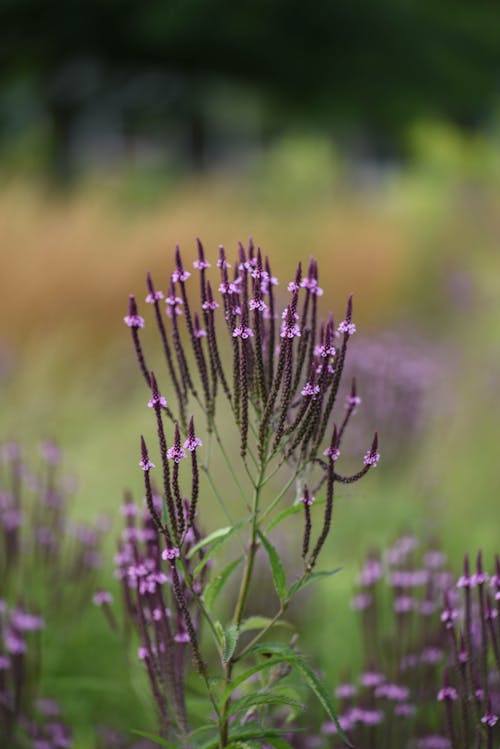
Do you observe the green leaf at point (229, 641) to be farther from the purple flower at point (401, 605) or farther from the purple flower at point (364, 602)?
the purple flower at point (364, 602)

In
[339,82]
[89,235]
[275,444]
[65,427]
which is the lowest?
[275,444]

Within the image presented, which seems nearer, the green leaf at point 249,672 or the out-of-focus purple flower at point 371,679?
the green leaf at point 249,672

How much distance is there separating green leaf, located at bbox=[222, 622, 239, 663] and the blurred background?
174 cm

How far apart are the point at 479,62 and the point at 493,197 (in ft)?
35.2

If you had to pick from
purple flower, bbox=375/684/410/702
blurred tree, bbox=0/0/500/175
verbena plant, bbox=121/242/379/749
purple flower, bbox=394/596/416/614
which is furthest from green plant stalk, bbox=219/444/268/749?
blurred tree, bbox=0/0/500/175

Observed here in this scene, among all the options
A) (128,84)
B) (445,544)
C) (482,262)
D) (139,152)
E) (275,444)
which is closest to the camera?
(275,444)

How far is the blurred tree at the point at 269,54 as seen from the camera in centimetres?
2150

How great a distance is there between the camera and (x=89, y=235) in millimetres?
10203

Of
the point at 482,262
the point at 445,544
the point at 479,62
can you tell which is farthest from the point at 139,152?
the point at 445,544

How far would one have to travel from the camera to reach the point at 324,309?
840 centimetres

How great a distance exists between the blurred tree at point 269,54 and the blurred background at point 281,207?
50 millimetres

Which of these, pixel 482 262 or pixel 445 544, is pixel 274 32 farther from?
pixel 445 544

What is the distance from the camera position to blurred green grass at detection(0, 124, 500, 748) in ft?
14.3

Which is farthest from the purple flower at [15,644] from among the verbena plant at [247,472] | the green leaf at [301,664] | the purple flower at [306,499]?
the purple flower at [306,499]
